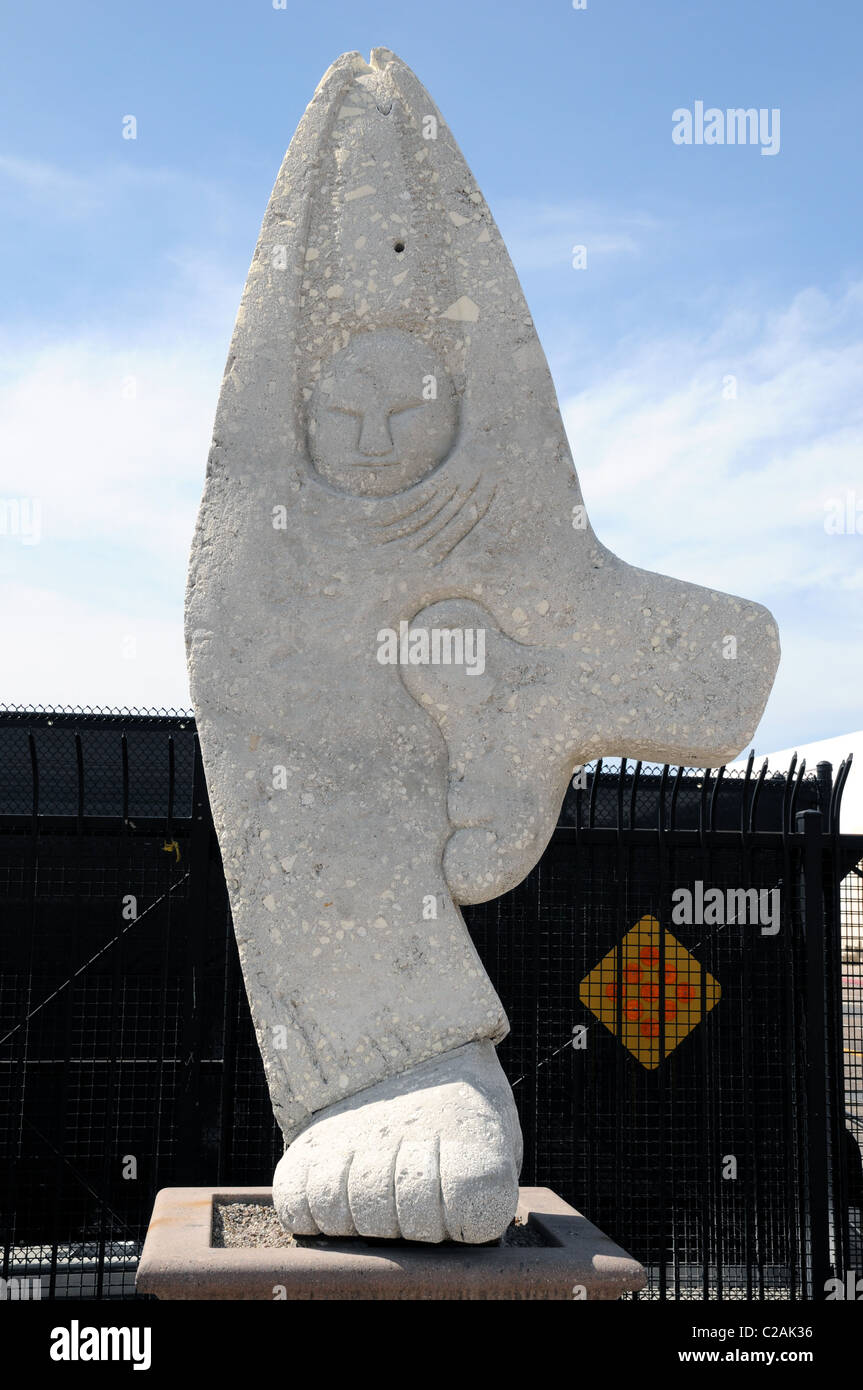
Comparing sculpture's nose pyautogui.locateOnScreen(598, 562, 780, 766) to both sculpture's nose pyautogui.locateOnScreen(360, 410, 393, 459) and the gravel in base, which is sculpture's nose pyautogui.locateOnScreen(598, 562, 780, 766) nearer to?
Answer: sculpture's nose pyautogui.locateOnScreen(360, 410, 393, 459)

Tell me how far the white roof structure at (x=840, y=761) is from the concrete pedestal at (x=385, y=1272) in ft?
25.6

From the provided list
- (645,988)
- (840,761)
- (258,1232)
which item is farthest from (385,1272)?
(840,761)

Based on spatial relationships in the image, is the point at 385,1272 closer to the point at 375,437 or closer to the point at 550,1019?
the point at 375,437

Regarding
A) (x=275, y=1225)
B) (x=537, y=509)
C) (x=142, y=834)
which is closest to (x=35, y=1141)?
(x=142, y=834)

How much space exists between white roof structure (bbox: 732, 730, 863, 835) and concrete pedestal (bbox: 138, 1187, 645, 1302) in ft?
25.6

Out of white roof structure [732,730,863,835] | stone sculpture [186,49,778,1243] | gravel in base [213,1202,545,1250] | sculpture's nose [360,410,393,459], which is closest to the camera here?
gravel in base [213,1202,545,1250]

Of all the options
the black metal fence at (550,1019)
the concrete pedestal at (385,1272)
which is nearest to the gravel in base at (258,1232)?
the concrete pedestal at (385,1272)

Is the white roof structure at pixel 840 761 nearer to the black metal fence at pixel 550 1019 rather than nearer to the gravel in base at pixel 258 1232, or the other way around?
the black metal fence at pixel 550 1019

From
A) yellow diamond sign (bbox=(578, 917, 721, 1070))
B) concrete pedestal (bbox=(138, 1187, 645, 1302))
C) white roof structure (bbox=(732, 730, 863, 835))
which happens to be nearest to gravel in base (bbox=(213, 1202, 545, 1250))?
concrete pedestal (bbox=(138, 1187, 645, 1302))

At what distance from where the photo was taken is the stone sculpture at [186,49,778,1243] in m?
3.14

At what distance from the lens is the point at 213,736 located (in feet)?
10.7

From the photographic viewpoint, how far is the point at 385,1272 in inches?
107

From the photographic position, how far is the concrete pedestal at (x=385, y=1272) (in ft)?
8.86

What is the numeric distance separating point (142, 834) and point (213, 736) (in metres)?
1.71
